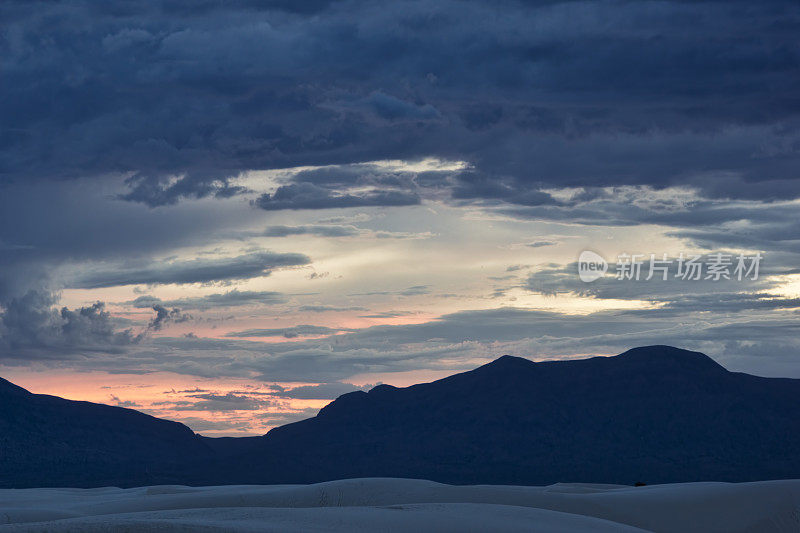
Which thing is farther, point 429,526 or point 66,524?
point 429,526

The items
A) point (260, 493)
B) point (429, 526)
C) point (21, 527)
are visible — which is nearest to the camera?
point (21, 527)

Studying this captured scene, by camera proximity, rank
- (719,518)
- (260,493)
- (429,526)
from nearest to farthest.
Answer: (429,526) < (719,518) < (260,493)

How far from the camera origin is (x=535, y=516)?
36.4 meters

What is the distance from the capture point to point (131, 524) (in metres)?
24.5

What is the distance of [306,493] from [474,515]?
18.6 meters

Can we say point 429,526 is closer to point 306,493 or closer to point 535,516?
point 535,516

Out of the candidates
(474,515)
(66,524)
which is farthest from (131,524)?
(474,515)

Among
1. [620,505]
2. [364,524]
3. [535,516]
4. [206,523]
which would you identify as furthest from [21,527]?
[620,505]

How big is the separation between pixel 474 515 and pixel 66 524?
1422 centimetres

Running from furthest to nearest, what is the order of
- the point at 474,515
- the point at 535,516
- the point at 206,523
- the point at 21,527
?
the point at 535,516 < the point at 474,515 < the point at 206,523 < the point at 21,527

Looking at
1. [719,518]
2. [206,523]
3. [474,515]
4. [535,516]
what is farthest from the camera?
[719,518]

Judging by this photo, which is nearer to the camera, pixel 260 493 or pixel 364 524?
pixel 364 524

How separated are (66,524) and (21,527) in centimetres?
106

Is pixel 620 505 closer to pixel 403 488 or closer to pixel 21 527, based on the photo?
pixel 403 488
